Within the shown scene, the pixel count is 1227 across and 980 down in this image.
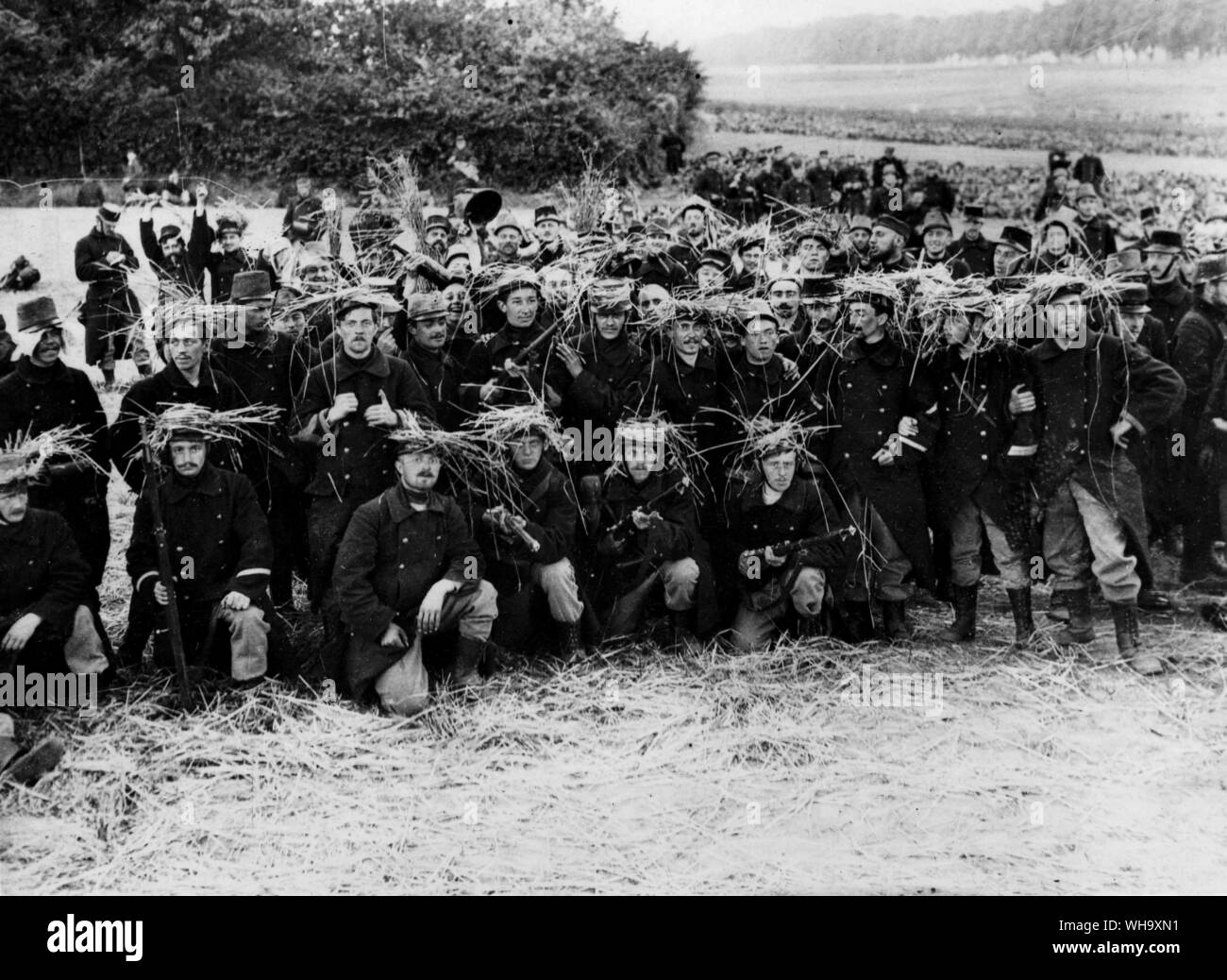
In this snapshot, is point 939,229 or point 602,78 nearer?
point 602,78

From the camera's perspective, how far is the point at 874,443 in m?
5.64

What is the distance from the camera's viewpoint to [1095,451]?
5.56m

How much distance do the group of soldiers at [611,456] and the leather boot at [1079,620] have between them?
1 centimetres

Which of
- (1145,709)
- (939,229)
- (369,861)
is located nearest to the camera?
(369,861)

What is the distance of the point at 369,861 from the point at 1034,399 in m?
3.63

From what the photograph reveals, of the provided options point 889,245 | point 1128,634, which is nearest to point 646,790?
point 1128,634

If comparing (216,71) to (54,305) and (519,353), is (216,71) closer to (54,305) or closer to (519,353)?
(54,305)

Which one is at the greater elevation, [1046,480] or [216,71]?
[216,71]

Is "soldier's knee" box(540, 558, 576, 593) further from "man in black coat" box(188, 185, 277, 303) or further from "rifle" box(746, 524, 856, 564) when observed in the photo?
"man in black coat" box(188, 185, 277, 303)

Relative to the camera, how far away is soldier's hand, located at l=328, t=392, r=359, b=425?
5.30 meters

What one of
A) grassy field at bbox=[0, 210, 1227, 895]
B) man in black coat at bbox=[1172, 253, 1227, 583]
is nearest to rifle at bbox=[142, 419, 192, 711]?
grassy field at bbox=[0, 210, 1227, 895]

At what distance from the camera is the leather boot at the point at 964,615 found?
5762 mm

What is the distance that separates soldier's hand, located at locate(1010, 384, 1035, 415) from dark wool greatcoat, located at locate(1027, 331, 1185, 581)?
0.07m

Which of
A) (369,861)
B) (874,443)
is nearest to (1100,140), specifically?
(874,443)
